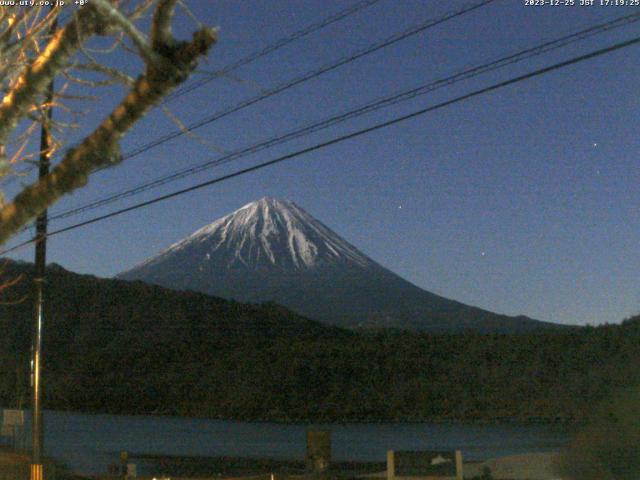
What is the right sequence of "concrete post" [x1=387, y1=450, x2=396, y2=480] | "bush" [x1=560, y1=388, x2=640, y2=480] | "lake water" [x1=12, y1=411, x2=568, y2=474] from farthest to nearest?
"lake water" [x1=12, y1=411, x2=568, y2=474], "bush" [x1=560, y1=388, x2=640, y2=480], "concrete post" [x1=387, y1=450, x2=396, y2=480]

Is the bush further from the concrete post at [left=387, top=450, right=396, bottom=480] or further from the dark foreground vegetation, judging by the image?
the dark foreground vegetation

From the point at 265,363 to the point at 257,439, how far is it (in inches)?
979

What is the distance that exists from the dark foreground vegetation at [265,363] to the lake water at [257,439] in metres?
4.24

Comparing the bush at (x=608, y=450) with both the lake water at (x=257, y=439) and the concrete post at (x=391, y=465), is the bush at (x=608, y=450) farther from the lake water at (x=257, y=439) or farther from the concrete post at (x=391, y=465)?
the lake water at (x=257, y=439)

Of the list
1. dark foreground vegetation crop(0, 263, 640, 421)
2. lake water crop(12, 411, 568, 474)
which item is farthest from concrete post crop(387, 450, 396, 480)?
dark foreground vegetation crop(0, 263, 640, 421)

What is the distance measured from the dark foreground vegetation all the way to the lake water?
13.9 feet

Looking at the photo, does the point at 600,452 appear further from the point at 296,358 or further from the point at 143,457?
the point at 296,358

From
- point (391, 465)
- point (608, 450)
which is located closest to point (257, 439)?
point (608, 450)

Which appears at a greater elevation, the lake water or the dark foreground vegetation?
the dark foreground vegetation

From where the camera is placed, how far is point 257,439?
1601 inches

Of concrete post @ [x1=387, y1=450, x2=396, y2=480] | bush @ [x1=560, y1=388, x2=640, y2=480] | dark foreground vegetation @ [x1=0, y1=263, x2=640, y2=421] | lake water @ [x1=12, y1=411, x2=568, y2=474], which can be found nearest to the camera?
concrete post @ [x1=387, y1=450, x2=396, y2=480]

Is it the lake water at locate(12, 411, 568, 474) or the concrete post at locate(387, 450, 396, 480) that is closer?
the concrete post at locate(387, 450, 396, 480)

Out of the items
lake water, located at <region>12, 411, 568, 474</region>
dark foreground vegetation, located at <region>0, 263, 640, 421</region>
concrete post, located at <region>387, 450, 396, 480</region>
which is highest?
dark foreground vegetation, located at <region>0, 263, 640, 421</region>

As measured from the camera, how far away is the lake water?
32312 millimetres
